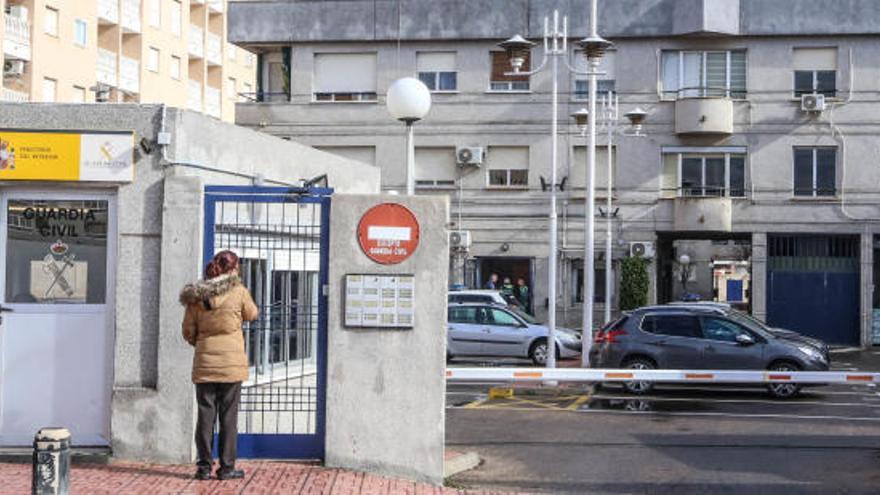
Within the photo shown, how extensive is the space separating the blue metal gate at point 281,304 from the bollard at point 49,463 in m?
2.78

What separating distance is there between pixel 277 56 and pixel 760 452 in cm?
2581

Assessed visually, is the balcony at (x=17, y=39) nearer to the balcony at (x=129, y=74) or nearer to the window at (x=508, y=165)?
the balcony at (x=129, y=74)

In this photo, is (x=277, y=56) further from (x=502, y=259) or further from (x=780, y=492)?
(x=780, y=492)

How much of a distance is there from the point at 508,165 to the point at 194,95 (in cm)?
2856

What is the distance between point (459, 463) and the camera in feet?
34.4

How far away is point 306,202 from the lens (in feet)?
31.2

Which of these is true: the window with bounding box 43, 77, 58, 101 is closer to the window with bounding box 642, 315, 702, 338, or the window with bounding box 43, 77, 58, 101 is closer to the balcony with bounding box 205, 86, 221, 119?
the balcony with bounding box 205, 86, 221, 119

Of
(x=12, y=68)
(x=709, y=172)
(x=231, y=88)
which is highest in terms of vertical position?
(x=231, y=88)

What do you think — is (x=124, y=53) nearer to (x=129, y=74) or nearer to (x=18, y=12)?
(x=129, y=74)

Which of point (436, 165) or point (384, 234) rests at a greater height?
point (436, 165)

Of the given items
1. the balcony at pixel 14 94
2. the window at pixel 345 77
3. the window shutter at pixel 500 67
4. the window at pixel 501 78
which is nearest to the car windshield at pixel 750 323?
the window at pixel 501 78

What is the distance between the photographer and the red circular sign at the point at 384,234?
9.34 metres

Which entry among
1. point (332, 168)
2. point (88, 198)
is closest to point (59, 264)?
point (88, 198)

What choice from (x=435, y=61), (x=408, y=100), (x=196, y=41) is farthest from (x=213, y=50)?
(x=408, y=100)
